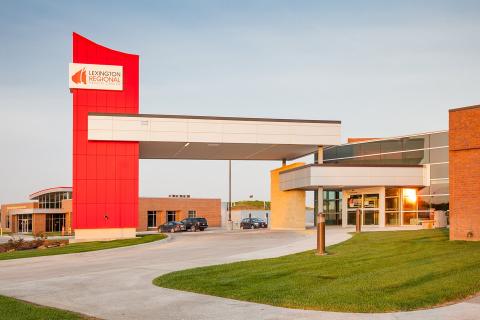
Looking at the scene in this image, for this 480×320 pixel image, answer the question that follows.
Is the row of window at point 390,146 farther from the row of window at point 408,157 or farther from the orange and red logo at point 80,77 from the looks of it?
the orange and red logo at point 80,77

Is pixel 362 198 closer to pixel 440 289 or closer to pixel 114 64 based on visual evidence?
pixel 114 64

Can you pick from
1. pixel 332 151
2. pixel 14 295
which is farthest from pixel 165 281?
pixel 332 151

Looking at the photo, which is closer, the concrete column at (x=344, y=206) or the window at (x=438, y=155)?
the window at (x=438, y=155)

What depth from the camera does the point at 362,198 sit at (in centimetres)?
4503

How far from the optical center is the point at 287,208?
47.9 meters

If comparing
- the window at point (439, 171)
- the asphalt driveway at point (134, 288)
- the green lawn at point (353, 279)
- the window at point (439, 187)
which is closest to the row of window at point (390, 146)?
the window at point (439, 171)

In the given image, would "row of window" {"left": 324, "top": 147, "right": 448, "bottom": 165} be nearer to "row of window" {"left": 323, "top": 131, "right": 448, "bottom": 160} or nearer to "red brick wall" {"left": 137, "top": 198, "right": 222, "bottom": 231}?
"row of window" {"left": 323, "top": 131, "right": 448, "bottom": 160}

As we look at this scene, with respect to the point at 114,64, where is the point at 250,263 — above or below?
below

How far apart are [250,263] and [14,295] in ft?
23.8

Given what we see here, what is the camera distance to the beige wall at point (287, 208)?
47188 mm

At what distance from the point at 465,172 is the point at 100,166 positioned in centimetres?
2221

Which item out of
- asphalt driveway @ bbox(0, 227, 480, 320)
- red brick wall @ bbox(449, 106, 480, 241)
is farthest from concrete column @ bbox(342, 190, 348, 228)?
red brick wall @ bbox(449, 106, 480, 241)

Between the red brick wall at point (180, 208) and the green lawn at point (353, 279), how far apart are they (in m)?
60.4

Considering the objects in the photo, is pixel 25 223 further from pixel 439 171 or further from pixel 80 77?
pixel 439 171
